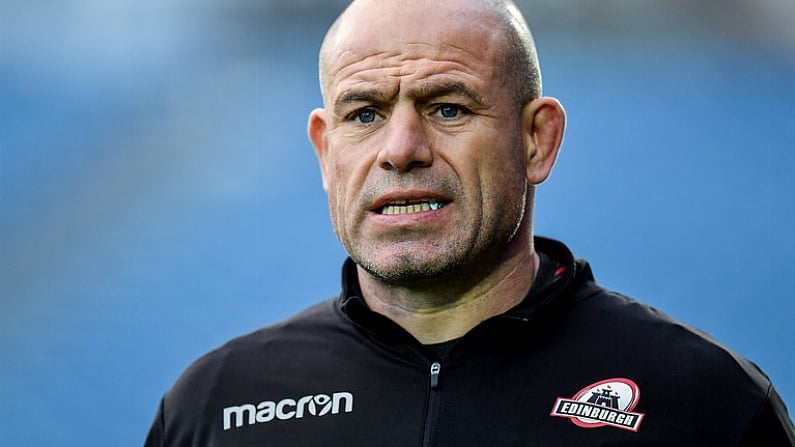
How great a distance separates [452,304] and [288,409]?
336mm

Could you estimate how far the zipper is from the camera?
6.11 feet

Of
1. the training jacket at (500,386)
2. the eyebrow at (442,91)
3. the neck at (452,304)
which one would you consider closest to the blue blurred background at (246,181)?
the training jacket at (500,386)

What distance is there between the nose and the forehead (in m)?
0.07

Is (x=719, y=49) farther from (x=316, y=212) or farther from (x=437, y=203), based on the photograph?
(x=437, y=203)

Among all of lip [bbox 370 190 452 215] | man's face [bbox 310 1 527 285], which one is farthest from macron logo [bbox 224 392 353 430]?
lip [bbox 370 190 452 215]

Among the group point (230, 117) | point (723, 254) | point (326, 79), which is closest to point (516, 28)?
point (326, 79)

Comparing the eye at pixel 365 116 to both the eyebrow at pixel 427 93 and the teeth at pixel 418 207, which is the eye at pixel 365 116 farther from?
the teeth at pixel 418 207

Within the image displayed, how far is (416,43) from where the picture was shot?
1.99m

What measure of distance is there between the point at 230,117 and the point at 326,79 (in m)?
5.16

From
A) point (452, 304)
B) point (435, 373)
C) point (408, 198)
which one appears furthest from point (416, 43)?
point (435, 373)

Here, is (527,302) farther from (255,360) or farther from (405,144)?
(255,360)

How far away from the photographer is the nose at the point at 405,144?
1910mm

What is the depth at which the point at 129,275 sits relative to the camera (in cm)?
582

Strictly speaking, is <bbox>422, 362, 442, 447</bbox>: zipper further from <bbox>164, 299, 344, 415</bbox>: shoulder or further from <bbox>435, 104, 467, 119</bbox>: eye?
<bbox>435, 104, 467, 119</bbox>: eye
